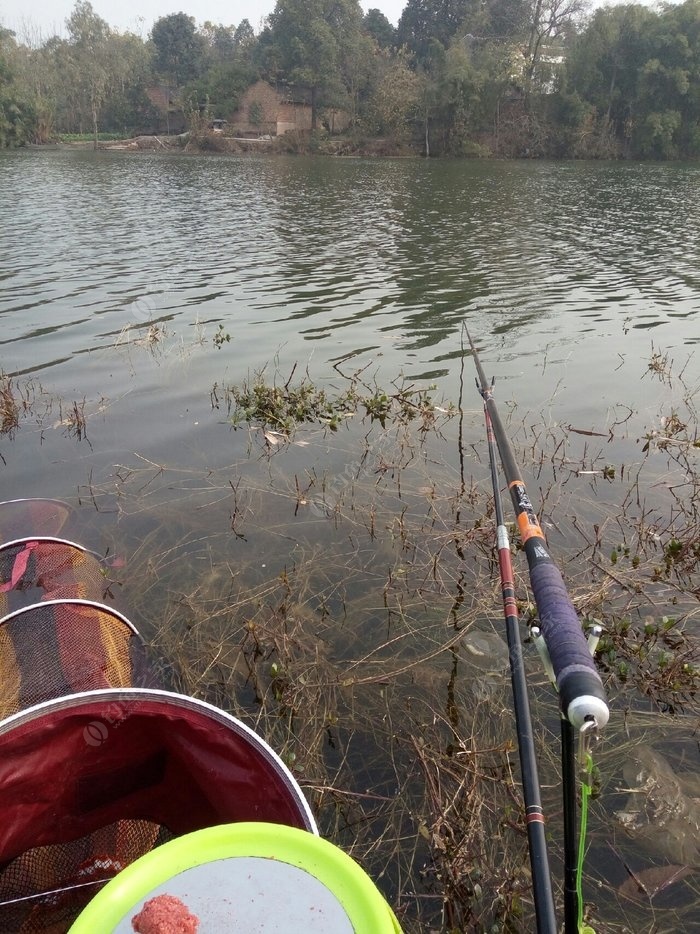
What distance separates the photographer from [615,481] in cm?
568

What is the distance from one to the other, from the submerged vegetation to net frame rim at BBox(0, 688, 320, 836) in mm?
1084

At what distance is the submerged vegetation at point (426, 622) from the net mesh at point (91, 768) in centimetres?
78

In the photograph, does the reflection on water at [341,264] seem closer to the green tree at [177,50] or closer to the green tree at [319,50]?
the green tree at [319,50]

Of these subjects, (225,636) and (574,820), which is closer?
(574,820)

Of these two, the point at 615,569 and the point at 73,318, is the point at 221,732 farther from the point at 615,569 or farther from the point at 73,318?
the point at 73,318

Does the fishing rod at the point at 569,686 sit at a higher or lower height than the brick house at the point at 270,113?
lower

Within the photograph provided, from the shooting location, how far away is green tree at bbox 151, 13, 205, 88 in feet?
249

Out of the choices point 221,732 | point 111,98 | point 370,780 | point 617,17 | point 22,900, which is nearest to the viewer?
point 221,732

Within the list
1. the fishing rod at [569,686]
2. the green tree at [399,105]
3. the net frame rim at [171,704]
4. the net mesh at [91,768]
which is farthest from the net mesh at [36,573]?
the green tree at [399,105]

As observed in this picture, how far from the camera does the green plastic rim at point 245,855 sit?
1306mm

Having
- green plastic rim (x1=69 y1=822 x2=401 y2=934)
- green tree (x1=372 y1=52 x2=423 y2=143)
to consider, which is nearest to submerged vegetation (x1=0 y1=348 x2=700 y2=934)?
green plastic rim (x1=69 y1=822 x2=401 y2=934)

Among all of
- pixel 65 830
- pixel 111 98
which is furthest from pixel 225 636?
pixel 111 98

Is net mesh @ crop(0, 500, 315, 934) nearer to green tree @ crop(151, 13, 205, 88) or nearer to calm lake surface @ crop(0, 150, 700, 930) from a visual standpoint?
calm lake surface @ crop(0, 150, 700, 930)

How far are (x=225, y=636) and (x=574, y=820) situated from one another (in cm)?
270
